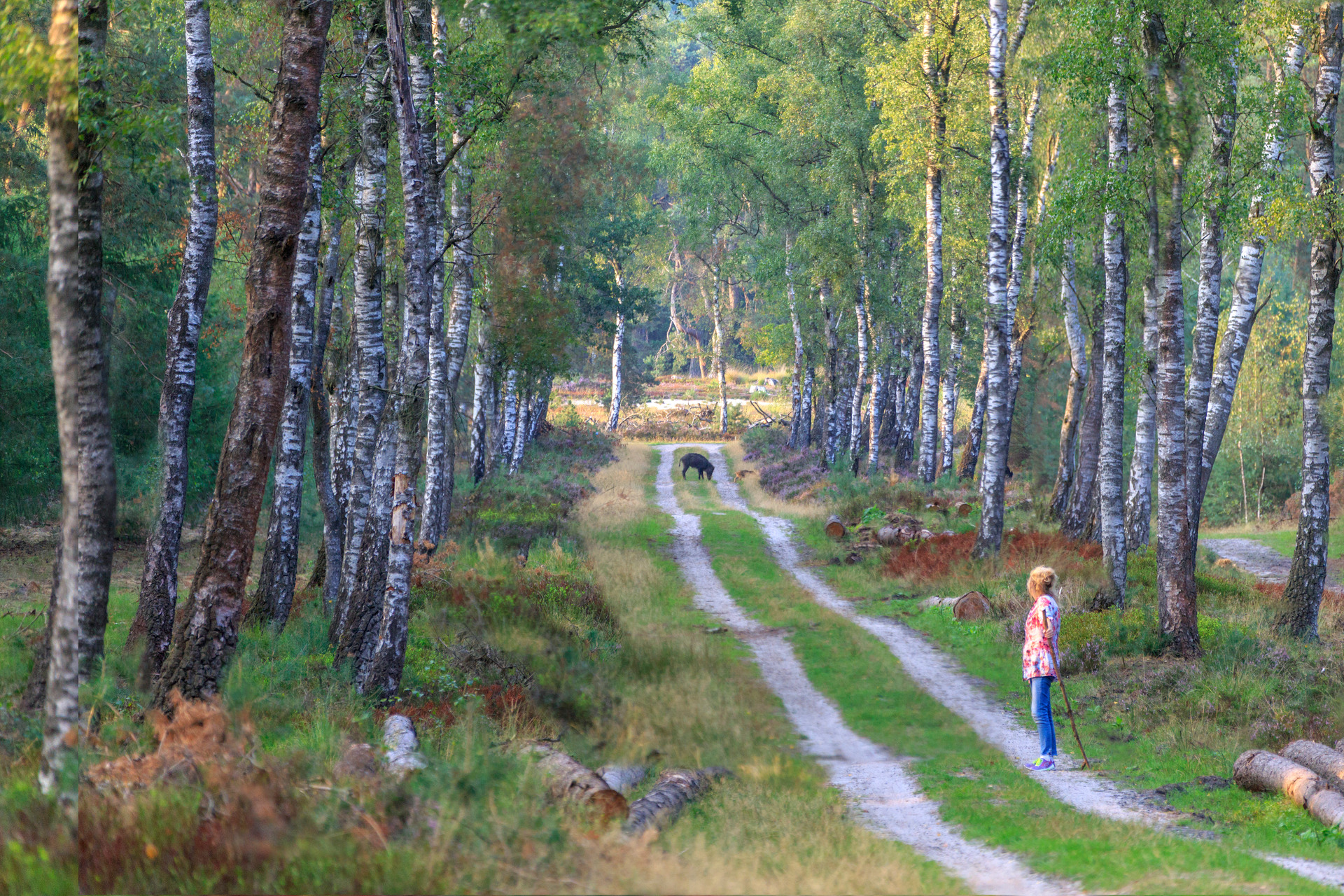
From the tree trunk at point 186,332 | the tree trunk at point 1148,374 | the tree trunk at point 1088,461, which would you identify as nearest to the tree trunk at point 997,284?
the tree trunk at point 1148,374

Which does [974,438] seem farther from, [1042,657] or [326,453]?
[1042,657]

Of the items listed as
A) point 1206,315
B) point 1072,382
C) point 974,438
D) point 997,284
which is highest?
point 997,284

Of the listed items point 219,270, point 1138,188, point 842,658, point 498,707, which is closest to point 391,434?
point 498,707

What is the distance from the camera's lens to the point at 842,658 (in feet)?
49.5

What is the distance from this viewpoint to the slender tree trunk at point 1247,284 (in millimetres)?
15016

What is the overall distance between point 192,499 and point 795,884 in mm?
21254

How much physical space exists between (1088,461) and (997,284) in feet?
16.8

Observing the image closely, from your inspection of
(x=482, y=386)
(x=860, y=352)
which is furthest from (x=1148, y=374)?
(x=860, y=352)

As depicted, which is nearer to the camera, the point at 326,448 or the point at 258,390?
the point at 258,390

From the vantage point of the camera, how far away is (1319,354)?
15.1 m

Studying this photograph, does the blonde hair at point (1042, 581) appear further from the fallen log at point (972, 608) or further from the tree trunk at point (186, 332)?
the tree trunk at point (186, 332)

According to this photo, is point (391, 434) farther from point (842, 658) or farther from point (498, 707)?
point (842, 658)

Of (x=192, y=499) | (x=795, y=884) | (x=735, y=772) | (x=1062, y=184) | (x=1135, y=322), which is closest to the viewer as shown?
(x=795, y=884)

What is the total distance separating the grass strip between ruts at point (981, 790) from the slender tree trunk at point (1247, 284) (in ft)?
24.7
